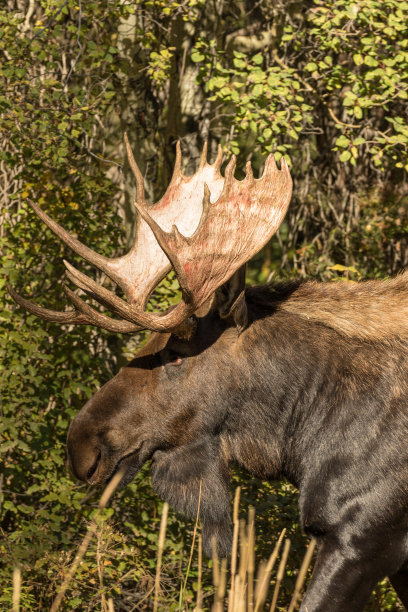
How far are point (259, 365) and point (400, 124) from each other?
8.07 feet

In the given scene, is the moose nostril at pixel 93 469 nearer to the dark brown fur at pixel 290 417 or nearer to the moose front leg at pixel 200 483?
the dark brown fur at pixel 290 417

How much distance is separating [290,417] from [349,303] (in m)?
0.55

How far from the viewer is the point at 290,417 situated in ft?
12.2

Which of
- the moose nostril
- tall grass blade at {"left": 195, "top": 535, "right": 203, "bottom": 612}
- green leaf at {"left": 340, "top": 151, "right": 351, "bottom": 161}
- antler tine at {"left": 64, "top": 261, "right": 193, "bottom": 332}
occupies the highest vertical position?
green leaf at {"left": 340, "top": 151, "right": 351, "bottom": 161}

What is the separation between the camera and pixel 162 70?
19.7ft

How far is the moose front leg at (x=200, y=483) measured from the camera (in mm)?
3775

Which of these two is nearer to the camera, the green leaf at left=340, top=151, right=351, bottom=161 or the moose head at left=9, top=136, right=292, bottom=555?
the moose head at left=9, top=136, right=292, bottom=555

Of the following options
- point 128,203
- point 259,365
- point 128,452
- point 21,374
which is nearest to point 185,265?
point 259,365

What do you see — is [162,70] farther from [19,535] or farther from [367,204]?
[19,535]

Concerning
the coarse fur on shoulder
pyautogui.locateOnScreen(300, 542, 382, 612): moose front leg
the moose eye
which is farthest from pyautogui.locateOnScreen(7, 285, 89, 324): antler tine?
pyautogui.locateOnScreen(300, 542, 382, 612): moose front leg

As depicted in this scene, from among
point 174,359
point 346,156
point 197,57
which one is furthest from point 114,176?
point 174,359

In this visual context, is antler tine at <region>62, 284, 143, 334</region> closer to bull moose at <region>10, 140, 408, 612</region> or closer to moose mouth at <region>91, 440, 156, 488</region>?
bull moose at <region>10, 140, 408, 612</region>

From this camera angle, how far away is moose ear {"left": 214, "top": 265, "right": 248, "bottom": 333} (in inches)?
142

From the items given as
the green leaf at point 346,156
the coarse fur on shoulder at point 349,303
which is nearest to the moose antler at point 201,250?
the coarse fur on shoulder at point 349,303
